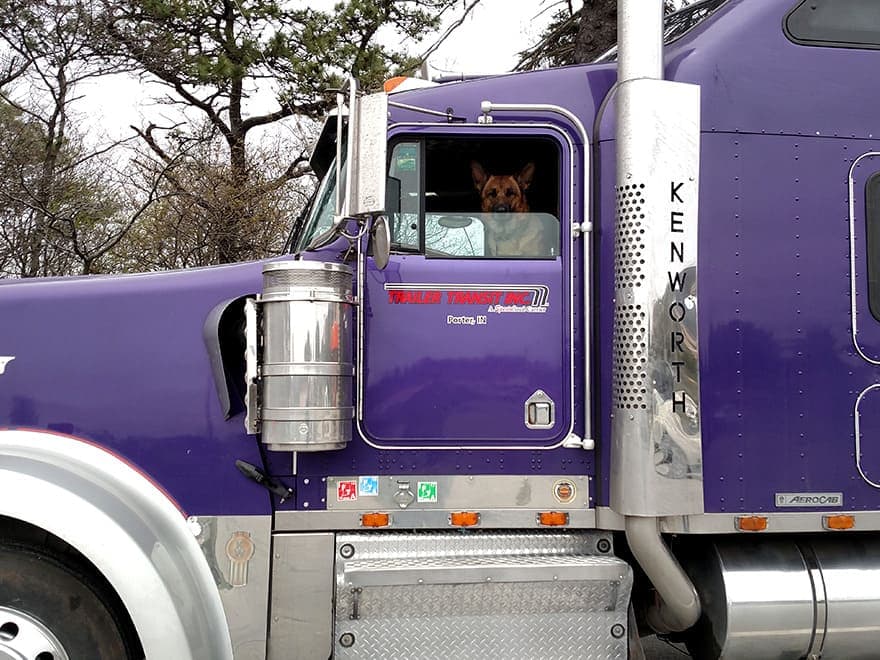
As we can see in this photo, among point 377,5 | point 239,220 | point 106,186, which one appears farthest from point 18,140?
point 377,5

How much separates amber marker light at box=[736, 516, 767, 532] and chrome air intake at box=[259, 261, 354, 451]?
1.71 m

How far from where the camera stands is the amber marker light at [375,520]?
323cm

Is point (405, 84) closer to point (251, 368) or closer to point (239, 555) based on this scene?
point (251, 368)

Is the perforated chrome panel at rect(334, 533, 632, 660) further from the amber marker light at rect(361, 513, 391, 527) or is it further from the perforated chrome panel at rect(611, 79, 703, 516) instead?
the perforated chrome panel at rect(611, 79, 703, 516)

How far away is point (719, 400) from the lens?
10.7 feet

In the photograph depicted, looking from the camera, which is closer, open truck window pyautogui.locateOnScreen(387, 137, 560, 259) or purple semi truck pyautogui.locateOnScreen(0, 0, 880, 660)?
purple semi truck pyautogui.locateOnScreen(0, 0, 880, 660)

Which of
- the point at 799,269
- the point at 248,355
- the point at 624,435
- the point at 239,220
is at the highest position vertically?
the point at 239,220

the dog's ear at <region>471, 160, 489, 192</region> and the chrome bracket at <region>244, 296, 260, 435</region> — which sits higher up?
the dog's ear at <region>471, 160, 489, 192</region>

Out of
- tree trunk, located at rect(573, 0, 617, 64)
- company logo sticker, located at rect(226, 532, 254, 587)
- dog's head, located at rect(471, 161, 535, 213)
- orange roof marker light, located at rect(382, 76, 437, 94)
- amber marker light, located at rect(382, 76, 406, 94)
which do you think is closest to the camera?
company logo sticker, located at rect(226, 532, 254, 587)

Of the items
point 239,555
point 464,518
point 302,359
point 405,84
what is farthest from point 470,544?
point 405,84

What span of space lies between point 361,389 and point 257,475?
552 mm

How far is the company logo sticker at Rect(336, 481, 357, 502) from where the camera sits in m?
3.24

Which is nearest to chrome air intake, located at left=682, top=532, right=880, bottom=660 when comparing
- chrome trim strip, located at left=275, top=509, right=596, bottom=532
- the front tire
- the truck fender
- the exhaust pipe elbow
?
the exhaust pipe elbow

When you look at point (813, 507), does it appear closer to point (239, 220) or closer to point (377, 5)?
point (239, 220)
